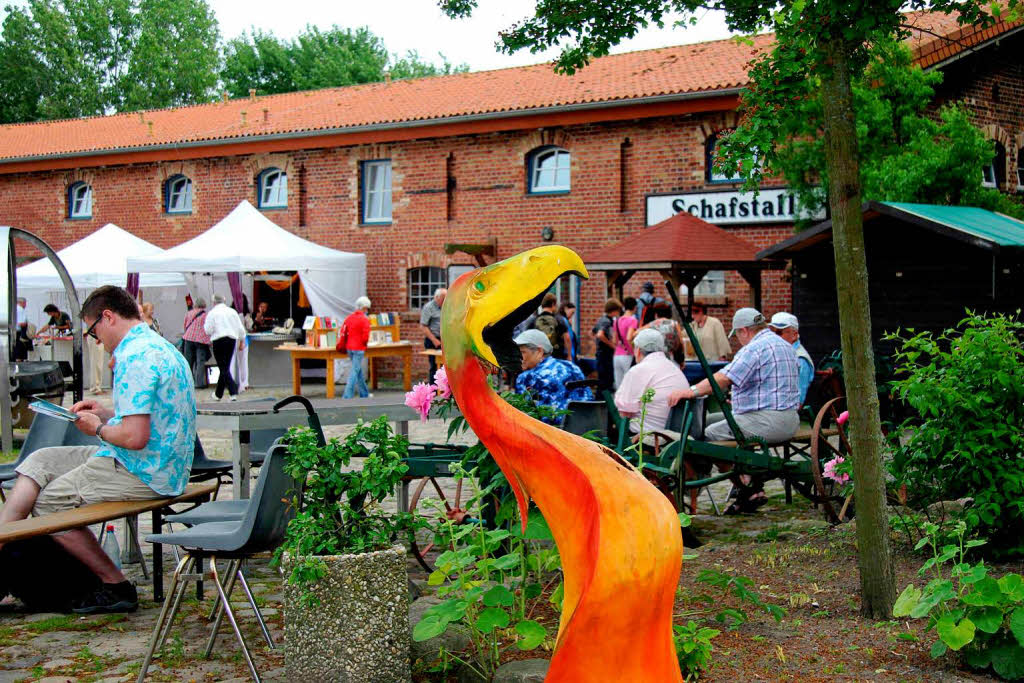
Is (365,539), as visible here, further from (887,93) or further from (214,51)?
(214,51)

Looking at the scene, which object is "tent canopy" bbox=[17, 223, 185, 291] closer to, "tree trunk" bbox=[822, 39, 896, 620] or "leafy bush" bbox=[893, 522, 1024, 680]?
"tree trunk" bbox=[822, 39, 896, 620]

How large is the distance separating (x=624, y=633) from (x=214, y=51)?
191ft

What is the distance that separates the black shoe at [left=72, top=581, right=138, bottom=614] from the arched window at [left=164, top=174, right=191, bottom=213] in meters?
21.8

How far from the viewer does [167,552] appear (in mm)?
7109

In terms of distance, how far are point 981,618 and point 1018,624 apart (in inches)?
5.2

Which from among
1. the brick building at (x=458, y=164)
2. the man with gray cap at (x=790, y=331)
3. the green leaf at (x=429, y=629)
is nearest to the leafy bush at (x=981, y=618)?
the green leaf at (x=429, y=629)

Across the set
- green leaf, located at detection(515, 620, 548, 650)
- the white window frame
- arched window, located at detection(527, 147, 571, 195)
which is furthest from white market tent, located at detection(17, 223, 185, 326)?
green leaf, located at detection(515, 620, 548, 650)

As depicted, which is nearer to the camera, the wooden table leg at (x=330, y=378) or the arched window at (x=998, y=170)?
the wooden table leg at (x=330, y=378)

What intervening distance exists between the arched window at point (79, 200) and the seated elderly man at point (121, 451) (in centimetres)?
2394

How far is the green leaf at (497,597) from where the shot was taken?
162 inches

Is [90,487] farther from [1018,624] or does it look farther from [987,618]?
[1018,624]

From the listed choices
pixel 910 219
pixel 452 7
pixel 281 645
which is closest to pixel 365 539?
pixel 281 645

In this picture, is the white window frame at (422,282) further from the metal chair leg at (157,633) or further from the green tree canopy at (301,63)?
the green tree canopy at (301,63)

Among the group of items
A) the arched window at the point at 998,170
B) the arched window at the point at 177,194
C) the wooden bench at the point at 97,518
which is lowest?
the wooden bench at the point at 97,518
